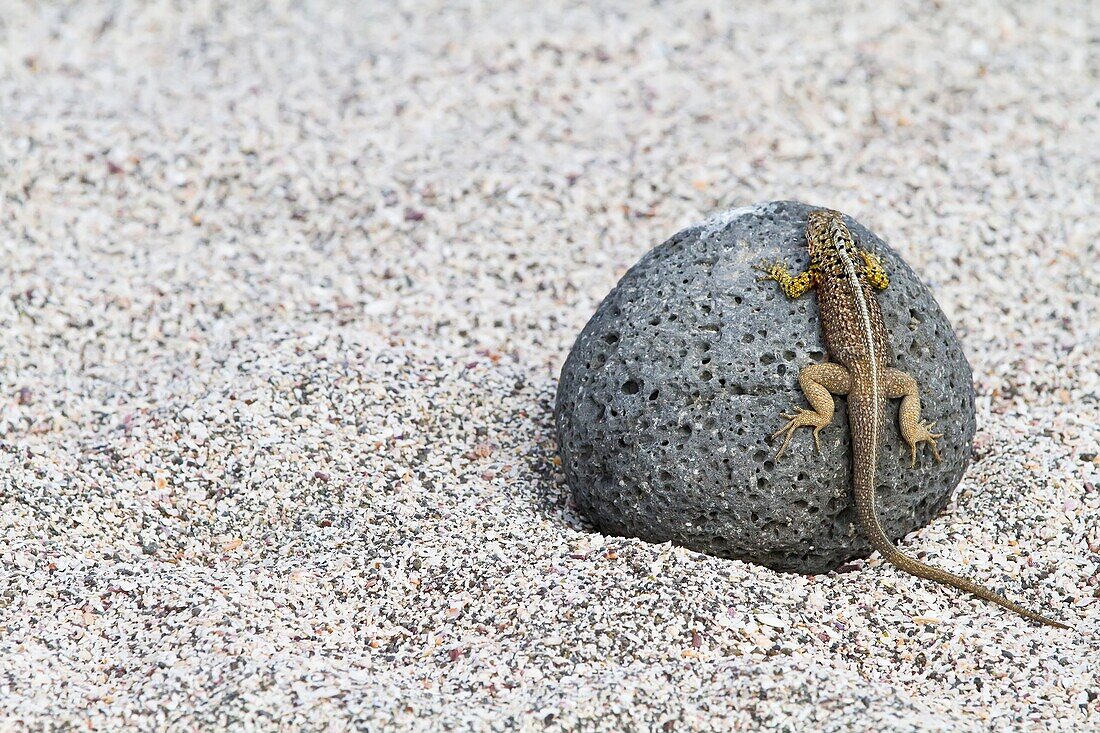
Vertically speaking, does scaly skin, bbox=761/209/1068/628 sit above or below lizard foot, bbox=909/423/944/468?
above

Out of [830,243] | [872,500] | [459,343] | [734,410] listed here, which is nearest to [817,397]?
[734,410]

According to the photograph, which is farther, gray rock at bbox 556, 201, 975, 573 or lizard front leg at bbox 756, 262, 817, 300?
lizard front leg at bbox 756, 262, 817, 300

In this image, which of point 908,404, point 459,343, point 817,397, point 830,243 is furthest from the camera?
point 459,343

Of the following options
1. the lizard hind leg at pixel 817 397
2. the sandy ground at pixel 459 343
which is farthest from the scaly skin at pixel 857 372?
the sandy ground at pixel 459 343

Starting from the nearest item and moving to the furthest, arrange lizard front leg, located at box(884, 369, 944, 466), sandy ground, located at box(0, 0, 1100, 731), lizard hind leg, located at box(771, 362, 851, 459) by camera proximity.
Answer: sandy ground, located at box(0, 0, 1100, 731)
lizard hind leg, located at box(771, 362, 851, 459)
lizard front leg, located at box(884, 369, 944, 466)

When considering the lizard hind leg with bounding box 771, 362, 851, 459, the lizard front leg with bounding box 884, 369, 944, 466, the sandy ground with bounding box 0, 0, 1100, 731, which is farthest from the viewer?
the lizard front leg with bounding box 884, 369, 944, 466

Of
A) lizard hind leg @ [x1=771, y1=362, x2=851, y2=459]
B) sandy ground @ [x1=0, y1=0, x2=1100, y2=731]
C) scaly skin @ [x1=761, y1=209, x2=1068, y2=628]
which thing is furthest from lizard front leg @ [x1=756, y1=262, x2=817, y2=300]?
sandy ground @ [x1=0, y1=0, x2=1100, y2=731]

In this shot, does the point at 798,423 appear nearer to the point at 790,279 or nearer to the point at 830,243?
the point at 790,279

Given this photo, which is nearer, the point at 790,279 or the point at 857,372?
the point at 857,372

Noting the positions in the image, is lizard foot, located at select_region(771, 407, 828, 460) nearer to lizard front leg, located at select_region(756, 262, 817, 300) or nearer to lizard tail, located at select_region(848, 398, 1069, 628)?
lizard tail, located at select_region(848, 398, 1069, 628)
